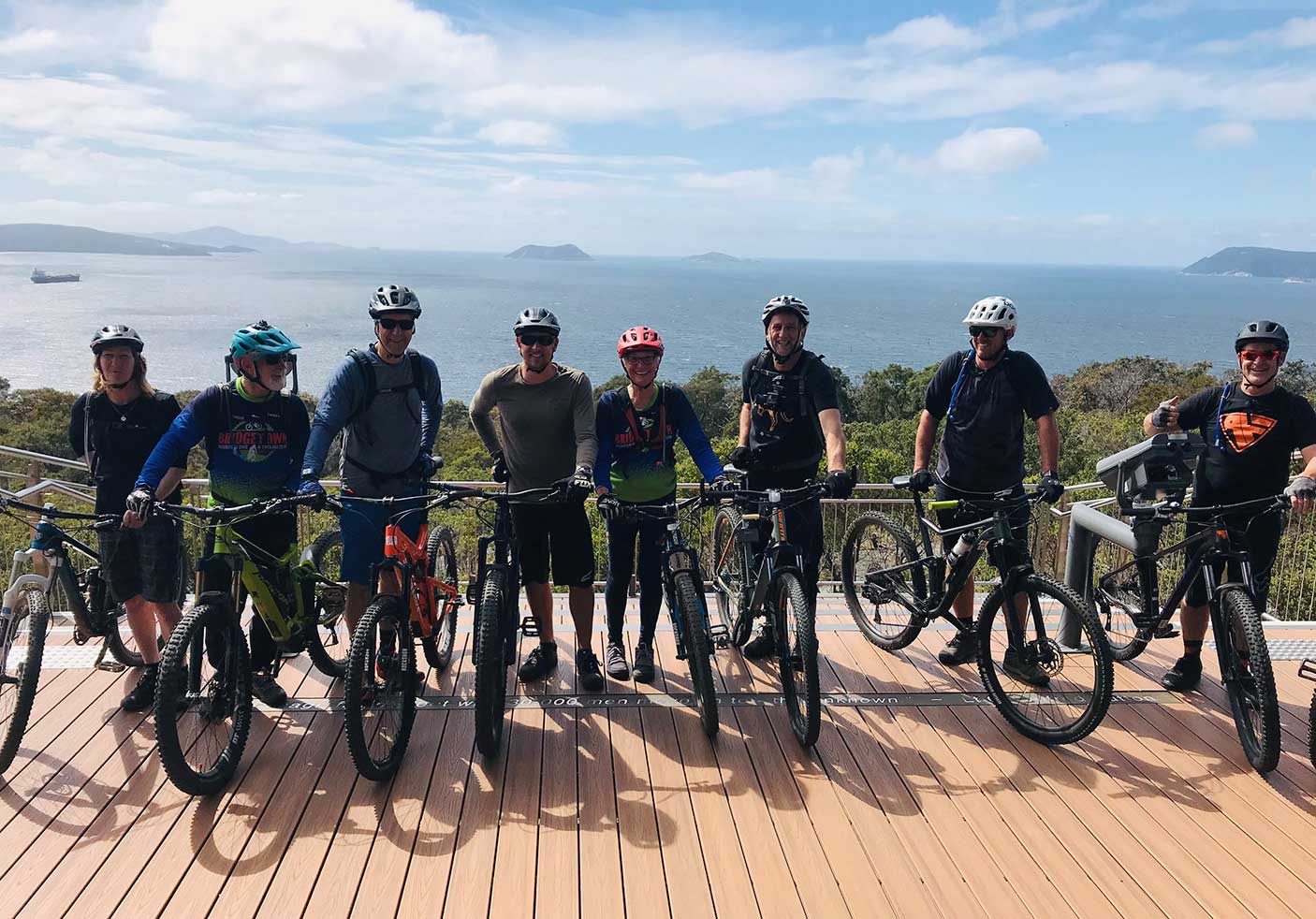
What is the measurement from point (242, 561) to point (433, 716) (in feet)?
3.56

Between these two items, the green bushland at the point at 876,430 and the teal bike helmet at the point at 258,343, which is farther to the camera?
the green bushland at the point at 876,430

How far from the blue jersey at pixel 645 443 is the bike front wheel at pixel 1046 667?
1.50 m

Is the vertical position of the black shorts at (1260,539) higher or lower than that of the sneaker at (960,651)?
higher

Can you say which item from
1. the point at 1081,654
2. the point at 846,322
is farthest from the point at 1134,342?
the point at 1081,654

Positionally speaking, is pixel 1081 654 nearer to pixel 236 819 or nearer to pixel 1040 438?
pixel 1040 438

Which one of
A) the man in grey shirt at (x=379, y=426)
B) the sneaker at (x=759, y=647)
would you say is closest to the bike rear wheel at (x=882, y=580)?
the sneaker at (x=759, y=647)

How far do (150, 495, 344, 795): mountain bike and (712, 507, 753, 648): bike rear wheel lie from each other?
2033 mm

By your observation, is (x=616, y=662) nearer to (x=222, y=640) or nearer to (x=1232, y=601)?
(x=222, y=640)

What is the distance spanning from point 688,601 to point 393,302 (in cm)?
189

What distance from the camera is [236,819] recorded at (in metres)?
3.15

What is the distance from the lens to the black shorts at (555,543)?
162 inches

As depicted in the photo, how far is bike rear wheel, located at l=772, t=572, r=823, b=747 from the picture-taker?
3.59 metres

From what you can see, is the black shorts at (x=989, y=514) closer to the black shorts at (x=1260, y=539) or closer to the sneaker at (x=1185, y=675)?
the black shorts at (x=1260, y=539)

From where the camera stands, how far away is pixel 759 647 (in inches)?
181
